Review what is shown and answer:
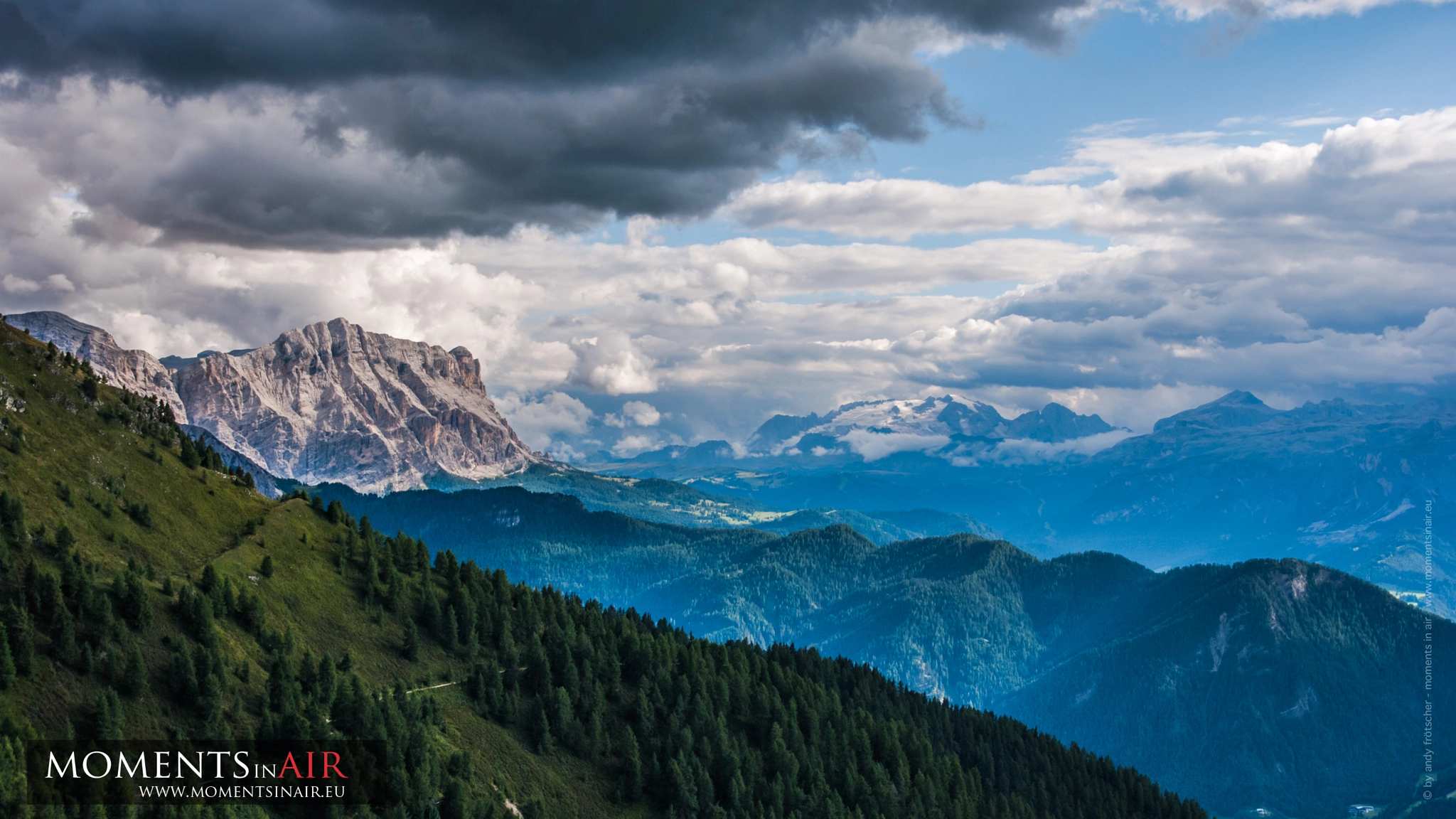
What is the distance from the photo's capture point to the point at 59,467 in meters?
171

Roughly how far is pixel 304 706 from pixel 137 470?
6871 centimetres

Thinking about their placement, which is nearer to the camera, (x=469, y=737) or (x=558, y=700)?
(x=469, y=737)

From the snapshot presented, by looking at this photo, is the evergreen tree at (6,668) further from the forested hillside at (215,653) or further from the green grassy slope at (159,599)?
the green grassy slope at (159,599)

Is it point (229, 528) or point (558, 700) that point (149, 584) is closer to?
point (229, 528)

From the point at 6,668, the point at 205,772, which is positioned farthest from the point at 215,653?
the point at 6,668

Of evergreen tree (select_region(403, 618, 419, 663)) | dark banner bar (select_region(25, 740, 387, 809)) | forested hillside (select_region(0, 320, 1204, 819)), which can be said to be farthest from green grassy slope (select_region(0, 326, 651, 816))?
dark banner bar (select_region(25, 740, 387, 809))

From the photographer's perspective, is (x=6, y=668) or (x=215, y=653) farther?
(x=215, y=653)

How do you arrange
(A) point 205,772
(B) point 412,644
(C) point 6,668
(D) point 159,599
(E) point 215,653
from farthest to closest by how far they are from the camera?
(B) point 412,644
(D) point 159,599
(E) point 215,653
(A) point 205,772
(C) point 6,668

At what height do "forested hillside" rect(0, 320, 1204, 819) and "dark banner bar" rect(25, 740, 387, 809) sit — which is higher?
"forested hillside" rect(0, 320, 1204, 819)

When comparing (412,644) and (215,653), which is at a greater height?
(412,644)

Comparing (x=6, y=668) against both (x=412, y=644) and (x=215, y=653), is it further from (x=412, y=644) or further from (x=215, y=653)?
(x=412, y=644)

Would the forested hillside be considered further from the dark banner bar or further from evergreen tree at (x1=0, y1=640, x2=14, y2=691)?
the dark banner bar

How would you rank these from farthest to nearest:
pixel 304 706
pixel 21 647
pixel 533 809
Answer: pixel 533 809 → pixel 304 706 → pixel 21 647

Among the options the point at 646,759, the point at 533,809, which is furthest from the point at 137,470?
the point at 646,759
